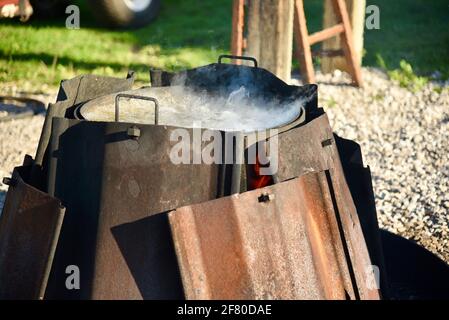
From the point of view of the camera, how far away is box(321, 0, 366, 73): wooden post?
7805 millimetres

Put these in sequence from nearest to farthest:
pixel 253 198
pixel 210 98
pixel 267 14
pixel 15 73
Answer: pixel 253 198, pixel 210 98, pixel 267 14, pixel 15 73

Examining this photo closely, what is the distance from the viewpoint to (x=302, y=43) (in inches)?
288

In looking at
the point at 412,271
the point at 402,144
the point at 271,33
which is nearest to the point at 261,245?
the point at 412,271

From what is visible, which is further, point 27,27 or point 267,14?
point 27,27

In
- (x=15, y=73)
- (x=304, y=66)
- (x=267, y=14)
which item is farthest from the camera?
(x=15, y=73)

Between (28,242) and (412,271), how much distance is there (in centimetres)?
207

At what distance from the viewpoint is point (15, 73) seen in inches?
315

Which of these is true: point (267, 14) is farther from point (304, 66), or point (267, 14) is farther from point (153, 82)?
point (153, 82)

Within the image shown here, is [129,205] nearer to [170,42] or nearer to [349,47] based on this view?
[349,47]

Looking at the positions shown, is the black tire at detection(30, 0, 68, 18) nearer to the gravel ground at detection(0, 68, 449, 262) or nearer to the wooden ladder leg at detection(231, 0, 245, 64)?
the gravel ground at detection(0, 68, 449, 262)

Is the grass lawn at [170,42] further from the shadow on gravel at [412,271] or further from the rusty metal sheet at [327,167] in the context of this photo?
the rusty metal sheet at [327,167]

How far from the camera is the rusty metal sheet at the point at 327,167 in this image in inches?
131

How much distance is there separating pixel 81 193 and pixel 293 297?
92 centimetres
